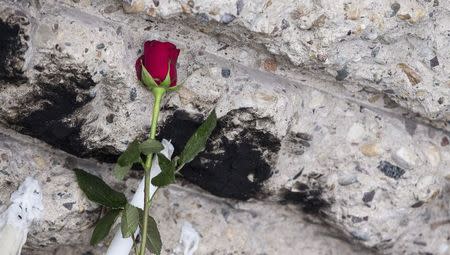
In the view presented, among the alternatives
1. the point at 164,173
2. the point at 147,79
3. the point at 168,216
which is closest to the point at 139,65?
the point at 147,79

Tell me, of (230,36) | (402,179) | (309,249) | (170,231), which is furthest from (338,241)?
(230,36)

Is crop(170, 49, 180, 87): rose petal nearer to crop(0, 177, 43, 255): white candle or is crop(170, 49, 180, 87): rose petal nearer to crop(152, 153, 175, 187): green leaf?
crop(152, 153, 175, 187): green leaf

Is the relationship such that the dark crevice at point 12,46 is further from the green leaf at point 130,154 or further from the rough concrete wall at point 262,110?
the green leaf at point 130,154

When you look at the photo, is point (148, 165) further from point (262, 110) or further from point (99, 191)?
point (262, 110)

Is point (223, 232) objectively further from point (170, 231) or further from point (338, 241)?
point (338, 241)

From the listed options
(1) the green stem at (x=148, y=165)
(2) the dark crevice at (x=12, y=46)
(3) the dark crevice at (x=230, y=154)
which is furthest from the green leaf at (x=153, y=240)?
(2) the dark crevice at (x=12, y=46)
